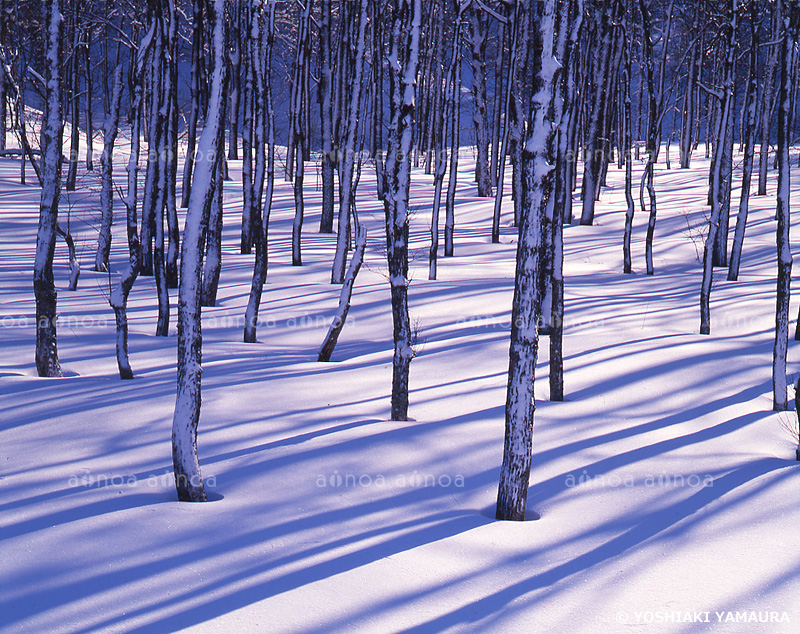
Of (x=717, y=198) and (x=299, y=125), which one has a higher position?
(x=299, y=125)

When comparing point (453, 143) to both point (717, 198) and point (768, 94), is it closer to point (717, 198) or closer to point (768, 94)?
point (717, 198)

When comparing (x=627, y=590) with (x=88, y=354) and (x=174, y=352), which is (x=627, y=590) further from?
(x=88, y=354)

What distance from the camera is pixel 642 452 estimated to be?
620cm

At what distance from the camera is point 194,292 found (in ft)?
15.3

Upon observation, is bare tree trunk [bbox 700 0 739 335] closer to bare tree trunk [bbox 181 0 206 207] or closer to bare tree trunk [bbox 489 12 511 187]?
bare tree trunk [bbox 181 0 206 207]

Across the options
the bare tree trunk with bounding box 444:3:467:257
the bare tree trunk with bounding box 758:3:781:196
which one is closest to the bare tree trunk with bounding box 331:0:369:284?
the bare tree trunk with bounding box 444:3:467:257

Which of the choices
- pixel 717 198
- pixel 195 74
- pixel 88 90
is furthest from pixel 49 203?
pixel 88 90

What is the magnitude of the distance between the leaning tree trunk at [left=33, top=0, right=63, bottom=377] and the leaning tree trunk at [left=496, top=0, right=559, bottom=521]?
564cm

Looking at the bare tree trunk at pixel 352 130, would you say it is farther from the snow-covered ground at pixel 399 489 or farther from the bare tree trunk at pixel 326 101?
the bare tree trunk at pixel 326 101

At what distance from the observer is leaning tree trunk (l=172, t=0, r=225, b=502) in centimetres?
461

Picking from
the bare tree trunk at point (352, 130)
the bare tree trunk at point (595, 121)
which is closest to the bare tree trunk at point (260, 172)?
the bare tree trunk at point (352, 130)

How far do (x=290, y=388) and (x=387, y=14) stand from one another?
72.2ft

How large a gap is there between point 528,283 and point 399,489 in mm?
1948

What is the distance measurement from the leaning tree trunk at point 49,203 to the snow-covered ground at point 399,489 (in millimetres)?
511
